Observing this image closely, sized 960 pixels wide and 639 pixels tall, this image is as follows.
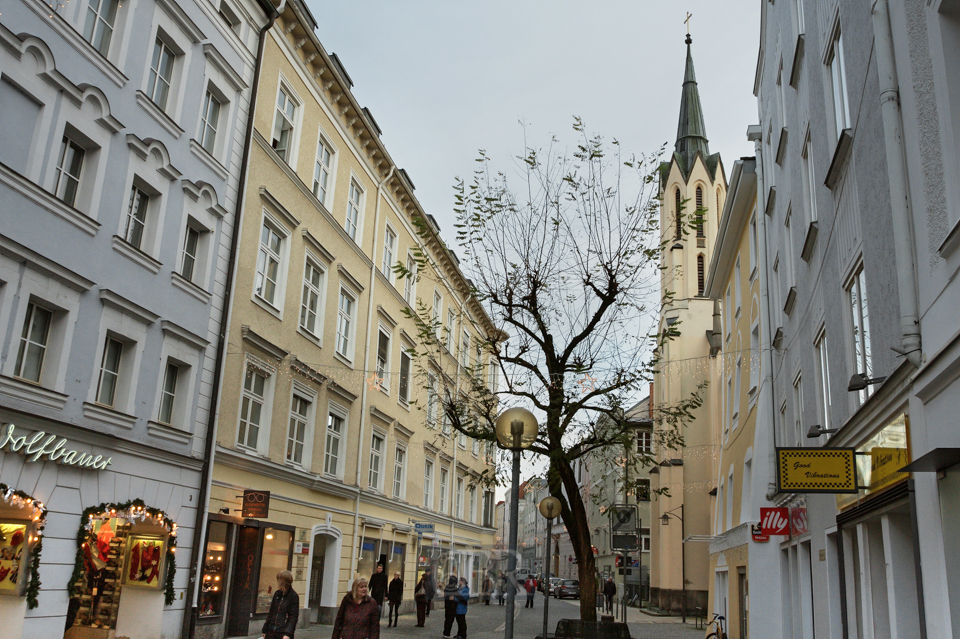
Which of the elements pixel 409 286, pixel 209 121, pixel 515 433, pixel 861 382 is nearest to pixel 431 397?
pixel 409 286

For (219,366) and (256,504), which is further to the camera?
(256,504)

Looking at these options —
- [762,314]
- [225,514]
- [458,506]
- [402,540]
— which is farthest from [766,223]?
[458,506]

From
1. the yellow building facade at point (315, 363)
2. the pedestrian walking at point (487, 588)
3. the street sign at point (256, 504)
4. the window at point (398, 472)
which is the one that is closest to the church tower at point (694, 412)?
the pedestrian walking at point (487, 588)

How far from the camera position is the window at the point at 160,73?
15641 millimetres

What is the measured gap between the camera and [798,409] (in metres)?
14.9

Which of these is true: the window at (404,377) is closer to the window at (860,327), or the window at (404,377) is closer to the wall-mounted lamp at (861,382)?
the window at (860,327)

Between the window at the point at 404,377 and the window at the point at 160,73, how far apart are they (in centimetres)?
1500

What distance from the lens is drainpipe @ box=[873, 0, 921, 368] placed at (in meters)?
6.72

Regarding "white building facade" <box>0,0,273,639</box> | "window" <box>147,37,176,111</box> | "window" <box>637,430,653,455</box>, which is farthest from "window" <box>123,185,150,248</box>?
"window" <box>637,430,653,455</box>

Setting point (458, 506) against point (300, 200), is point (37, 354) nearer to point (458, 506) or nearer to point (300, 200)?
point (300, 200)

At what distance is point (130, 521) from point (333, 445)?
9378 mm

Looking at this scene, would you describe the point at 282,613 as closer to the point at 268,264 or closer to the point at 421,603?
the point at 268,264

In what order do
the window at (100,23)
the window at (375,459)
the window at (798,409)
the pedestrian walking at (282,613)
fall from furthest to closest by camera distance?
the window at (375,459)
the window at (798,409)
the window at (100,23)
the pedestrian walking at (282,613)

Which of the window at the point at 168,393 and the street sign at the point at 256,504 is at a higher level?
the window at the point at 168,393
